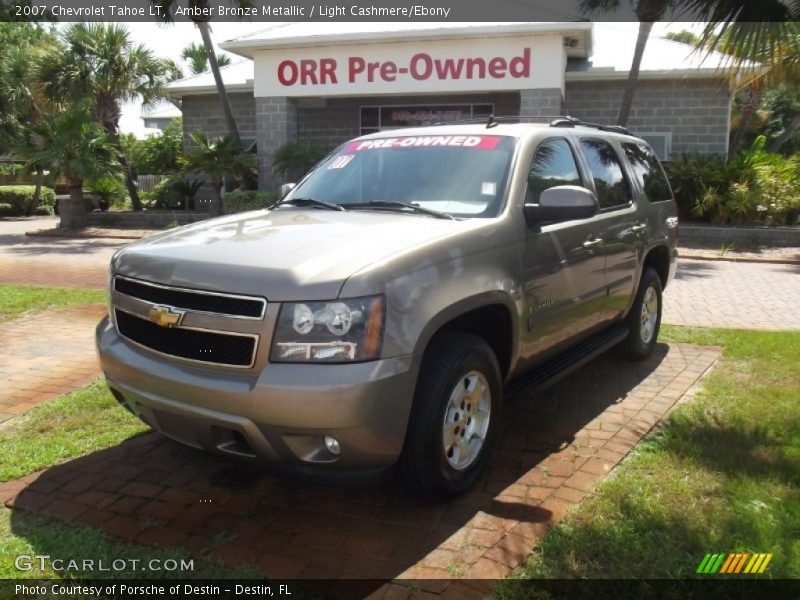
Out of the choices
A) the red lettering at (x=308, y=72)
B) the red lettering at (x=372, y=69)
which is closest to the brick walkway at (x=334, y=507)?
the red lettering at (x=372, y=69)

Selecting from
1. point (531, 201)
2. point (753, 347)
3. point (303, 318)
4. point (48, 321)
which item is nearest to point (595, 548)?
point (303, 318)

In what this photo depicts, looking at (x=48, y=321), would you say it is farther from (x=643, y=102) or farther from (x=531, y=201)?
(x=643, y=102)

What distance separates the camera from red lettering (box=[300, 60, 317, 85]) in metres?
16.7

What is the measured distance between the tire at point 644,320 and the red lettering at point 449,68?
10.8 meters

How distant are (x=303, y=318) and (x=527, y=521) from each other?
1.52m

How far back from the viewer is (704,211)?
15.5 metres

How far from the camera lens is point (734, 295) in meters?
9.58

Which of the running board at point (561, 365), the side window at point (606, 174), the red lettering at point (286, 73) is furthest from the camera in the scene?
the red lettering at point (286, 73)

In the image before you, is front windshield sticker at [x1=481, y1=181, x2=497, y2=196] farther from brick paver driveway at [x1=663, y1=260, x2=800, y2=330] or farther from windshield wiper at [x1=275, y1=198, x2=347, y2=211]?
brick paver driveway at [x1=663, y1=260, x2=800, y2=330]

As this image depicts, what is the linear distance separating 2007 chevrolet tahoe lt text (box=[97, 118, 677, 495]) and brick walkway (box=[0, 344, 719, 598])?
0.90 feet

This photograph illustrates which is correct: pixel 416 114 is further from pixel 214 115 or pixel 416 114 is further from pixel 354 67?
pixel 214 115

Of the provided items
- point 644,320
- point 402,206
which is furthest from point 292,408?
point 644,320

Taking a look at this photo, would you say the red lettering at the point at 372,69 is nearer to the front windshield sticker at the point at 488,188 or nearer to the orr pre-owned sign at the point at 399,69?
the orr pre-owned sign at the point at 399,69

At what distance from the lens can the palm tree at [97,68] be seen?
19016 mm
